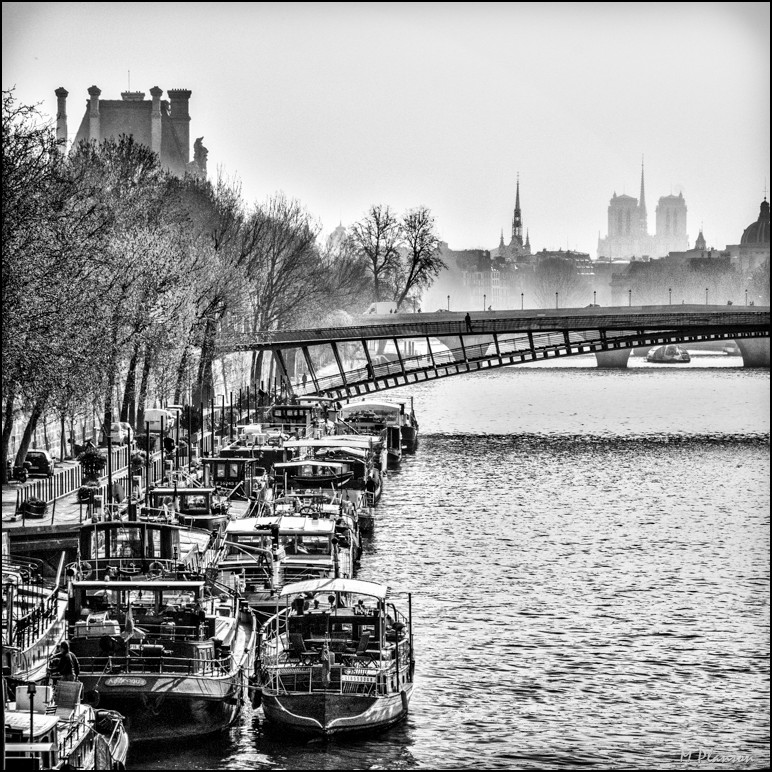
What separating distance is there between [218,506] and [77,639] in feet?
58.8

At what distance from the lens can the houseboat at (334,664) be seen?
30156mm

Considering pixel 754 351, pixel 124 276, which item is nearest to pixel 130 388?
pixel 124 276

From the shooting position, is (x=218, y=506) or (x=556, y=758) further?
(x=218, y=506)

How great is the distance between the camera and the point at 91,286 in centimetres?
5309

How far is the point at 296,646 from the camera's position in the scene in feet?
106

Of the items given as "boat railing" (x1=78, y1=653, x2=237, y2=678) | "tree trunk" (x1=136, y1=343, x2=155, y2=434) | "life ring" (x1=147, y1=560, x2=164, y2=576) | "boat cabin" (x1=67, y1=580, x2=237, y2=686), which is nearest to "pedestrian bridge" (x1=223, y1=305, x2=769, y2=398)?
"tree trunk" (x1=136, y1=343, x2=155, y2=434)

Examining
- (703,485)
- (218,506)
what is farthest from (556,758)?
(703,485)

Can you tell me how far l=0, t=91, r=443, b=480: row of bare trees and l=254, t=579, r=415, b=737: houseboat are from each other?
37.0 ft

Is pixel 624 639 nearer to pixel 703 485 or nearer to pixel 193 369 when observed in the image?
pixel 703 485

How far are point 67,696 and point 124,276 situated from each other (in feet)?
115

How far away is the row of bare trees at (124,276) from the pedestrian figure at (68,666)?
36.8 ft

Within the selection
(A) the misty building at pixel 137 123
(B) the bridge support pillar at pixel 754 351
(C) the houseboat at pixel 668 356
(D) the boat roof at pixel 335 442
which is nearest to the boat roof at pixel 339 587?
(D) the boat roof at pixel 335 442

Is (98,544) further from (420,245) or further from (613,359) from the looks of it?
(613,359)

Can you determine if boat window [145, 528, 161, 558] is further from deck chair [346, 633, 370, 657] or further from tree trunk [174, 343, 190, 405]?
tree trunk [174, 343, 190, 405]
